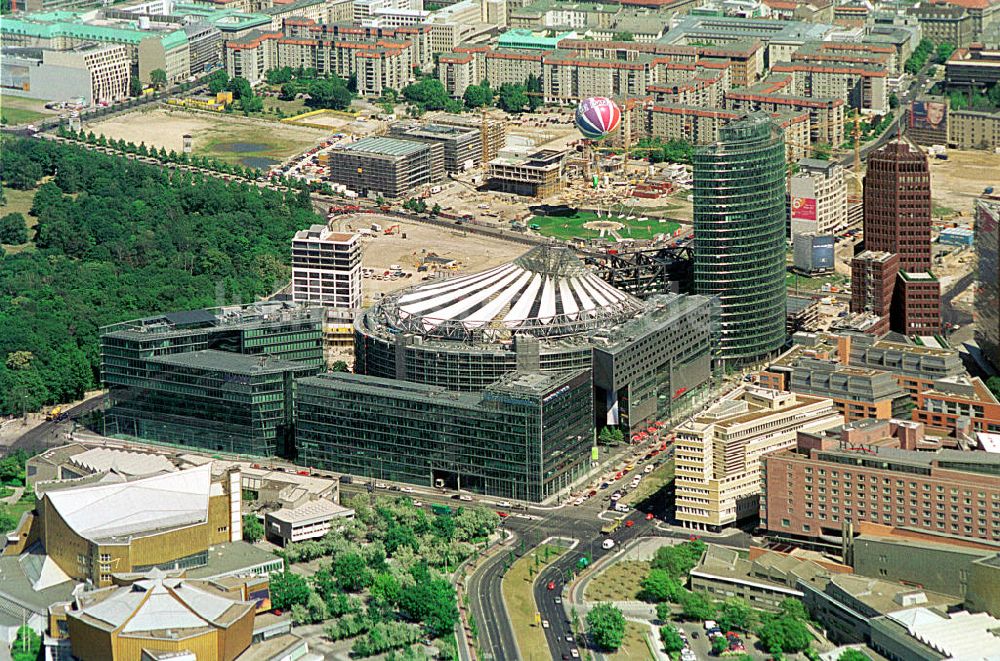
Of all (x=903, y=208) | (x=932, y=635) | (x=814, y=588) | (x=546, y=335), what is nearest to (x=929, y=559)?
(x=814, y=588)

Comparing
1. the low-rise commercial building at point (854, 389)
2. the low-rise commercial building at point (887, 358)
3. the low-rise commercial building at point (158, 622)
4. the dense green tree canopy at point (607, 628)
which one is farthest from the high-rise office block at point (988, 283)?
the low-rise commercial building at point (158, 622)

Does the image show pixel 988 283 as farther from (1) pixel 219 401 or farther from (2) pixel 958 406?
(1) pixel 219 401

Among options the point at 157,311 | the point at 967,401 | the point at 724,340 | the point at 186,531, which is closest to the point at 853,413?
the point at 967,401

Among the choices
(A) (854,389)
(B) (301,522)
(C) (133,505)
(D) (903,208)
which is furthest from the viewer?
(D) (903,208)

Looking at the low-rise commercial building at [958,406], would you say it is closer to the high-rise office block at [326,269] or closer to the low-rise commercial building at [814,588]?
the low-rise commercial building at [814,588]

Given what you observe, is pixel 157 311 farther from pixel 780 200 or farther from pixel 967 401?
pixel 967 401
